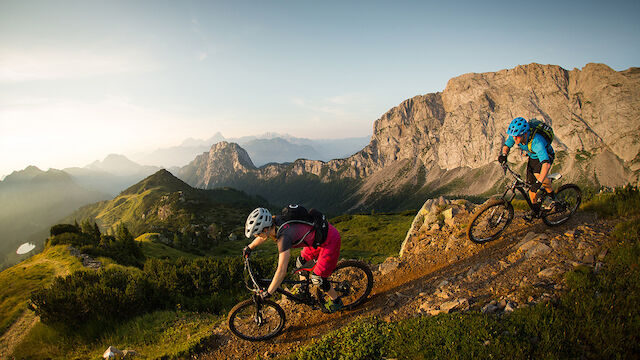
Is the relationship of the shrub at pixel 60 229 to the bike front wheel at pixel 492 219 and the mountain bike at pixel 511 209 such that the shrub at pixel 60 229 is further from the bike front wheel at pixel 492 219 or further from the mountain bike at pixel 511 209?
the mountain bike at pixel 511 209

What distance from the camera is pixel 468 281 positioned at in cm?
833

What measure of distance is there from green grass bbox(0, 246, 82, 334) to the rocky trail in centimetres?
1677

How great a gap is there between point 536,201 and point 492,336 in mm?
7747

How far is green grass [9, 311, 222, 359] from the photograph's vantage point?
870 cm

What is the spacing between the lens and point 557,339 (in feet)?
15.7

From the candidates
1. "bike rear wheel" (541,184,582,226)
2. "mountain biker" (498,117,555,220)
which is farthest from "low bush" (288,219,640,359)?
"bike rear wheel" (541,184,582,226)

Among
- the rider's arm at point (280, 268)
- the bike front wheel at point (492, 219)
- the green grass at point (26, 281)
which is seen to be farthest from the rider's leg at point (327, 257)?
the green grass at point (26, 281)

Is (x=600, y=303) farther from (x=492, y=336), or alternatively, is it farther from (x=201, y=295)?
(x=201, y=295)

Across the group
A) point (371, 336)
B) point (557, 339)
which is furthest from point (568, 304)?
point (371, 336)

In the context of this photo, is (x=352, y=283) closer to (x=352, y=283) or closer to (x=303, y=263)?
(x=352, y=283)

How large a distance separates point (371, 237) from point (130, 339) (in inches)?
2503

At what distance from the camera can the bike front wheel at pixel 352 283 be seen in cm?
Answer: 877

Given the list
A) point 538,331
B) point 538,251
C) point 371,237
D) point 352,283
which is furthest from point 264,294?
point 371,237

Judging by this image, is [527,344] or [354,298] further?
[354,298]
